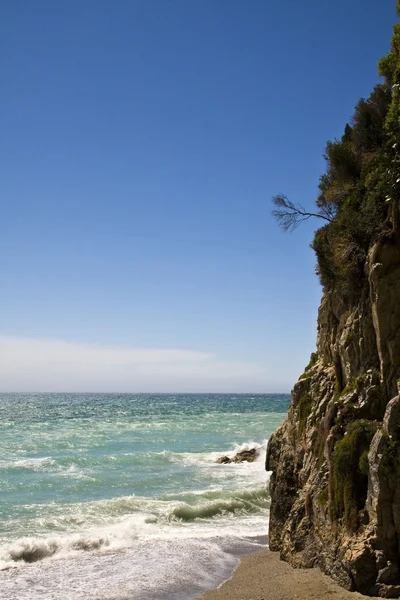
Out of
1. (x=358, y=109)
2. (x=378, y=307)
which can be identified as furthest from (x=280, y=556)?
(x=358, y=109)

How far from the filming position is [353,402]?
11898 mm

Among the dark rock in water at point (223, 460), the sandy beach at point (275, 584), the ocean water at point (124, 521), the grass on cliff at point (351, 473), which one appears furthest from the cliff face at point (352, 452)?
the dark rock in water at point (223, 460)

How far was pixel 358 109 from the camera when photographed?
17.2m

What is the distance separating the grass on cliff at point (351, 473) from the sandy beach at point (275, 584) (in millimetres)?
1203

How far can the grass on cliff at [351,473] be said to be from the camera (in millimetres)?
10547

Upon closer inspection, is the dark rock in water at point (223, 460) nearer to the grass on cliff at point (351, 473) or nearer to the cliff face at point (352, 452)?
the cliff face at point (352, 452)

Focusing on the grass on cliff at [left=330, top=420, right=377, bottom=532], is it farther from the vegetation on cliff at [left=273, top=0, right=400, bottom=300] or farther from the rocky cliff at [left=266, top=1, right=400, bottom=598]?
the vegetation on cliff at [left=273, top=0, right=400, bottom=300]

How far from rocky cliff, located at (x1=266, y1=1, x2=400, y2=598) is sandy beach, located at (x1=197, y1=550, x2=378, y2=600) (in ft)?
0.86

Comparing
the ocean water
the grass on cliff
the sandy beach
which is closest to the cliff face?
the grass on cliff

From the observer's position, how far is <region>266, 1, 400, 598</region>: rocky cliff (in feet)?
32.8

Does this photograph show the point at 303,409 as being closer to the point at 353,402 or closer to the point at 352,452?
the point at 353,402

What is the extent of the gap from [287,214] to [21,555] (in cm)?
1273

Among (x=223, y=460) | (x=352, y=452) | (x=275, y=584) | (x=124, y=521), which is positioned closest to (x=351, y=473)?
(x=352, y=452)

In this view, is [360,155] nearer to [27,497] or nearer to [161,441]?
[27,497]
